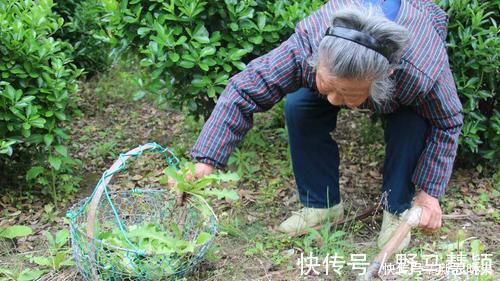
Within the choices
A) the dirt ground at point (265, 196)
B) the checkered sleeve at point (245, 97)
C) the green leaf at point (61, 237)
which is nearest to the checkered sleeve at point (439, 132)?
the dirt ground at point (265, 196)

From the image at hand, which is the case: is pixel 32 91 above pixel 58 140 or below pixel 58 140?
above

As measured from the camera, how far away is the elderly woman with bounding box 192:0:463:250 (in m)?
1.99

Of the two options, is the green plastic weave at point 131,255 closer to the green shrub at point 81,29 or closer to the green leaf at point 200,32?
the green leaf at point 200,32

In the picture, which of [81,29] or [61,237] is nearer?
[61,237]

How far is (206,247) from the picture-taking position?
2.31 meters

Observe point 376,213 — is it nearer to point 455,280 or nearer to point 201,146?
point 455,280

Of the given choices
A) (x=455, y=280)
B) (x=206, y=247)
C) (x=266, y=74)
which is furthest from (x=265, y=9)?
(x=455, y=280)

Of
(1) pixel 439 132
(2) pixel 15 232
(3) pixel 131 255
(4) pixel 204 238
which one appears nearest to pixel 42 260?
(2) pixel 15 232

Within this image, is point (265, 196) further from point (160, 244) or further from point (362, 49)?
point (362, 49)

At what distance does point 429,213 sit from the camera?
7.77 ft

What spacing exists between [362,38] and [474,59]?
1.21 metres

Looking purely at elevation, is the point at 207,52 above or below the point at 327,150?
above

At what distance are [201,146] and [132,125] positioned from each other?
191 centimetres

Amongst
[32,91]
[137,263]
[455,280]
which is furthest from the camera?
[32,91]
